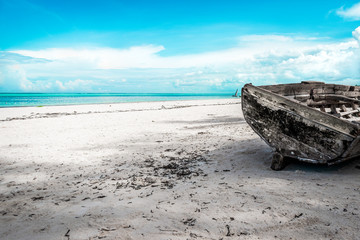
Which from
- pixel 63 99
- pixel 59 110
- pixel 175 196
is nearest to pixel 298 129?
pixel 175 196

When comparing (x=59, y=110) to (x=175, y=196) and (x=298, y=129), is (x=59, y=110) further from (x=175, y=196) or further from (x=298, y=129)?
(x=298, y=129)

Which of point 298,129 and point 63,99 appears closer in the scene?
point 298,129

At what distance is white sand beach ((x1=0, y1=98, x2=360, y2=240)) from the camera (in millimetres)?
2270

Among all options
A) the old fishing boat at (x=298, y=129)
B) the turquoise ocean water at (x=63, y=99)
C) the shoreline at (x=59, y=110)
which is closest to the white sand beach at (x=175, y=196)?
the old fishing boat at (x=298, y=129)

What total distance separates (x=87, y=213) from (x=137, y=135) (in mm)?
5191

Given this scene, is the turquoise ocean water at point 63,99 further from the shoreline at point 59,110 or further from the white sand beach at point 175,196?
the white sand beach at point 175,196

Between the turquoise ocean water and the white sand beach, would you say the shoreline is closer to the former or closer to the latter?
the turquoise ocean water

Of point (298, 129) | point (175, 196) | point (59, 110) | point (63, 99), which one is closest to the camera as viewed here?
point (175, 196)

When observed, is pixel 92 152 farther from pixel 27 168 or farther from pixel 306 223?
pixel 306 223

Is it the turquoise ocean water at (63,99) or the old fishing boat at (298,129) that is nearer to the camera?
the old fishing boat at (298,129)

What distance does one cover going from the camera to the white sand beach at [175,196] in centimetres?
227

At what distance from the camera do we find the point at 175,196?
3.08 metres

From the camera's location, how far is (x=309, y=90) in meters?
5.86

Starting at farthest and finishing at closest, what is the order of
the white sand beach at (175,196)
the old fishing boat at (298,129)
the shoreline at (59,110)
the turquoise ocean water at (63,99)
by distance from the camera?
the turquoise ocean water at (63,99) < the shoreline at (59,110) < the old fishing boat at (298,129) < the white sand beach at (175,196)
